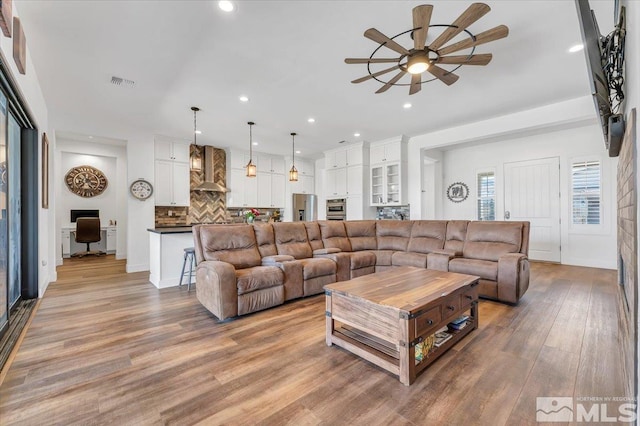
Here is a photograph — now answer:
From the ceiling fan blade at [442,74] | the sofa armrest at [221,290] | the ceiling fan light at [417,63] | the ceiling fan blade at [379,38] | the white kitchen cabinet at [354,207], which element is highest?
the ceiling fan blade at [379,38]

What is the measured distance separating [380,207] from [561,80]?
4.06 meters

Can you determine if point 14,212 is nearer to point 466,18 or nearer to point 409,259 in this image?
point 466,18

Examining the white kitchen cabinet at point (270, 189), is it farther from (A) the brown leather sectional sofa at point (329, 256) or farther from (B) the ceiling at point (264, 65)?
(A) the brown leather sectional sofa at point (329, 256)

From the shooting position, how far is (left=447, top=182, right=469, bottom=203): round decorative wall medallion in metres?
7.18

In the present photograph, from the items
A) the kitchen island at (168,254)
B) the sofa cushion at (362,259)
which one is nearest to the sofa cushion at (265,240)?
the sofa cushion at (362,259)

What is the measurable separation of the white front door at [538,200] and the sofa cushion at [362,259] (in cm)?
406

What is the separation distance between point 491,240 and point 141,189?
20.9ft

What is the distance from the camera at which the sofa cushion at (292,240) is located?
405 cm

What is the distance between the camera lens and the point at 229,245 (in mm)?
3508

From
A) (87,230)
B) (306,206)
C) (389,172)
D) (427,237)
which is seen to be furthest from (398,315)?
(87,230)

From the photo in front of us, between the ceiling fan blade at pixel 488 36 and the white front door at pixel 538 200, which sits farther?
the white front door at pixel 538 200

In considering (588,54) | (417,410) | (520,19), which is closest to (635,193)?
(588,54)

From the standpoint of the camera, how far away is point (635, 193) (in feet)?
4.21

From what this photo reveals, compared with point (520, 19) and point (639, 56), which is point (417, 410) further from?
point (520, 19)
